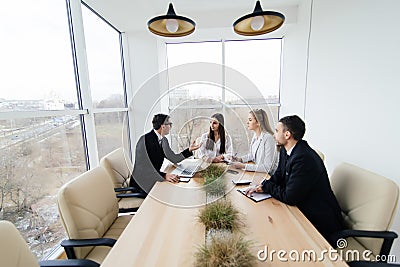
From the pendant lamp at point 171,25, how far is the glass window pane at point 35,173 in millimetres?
1245

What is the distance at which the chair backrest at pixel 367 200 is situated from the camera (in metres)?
1.12

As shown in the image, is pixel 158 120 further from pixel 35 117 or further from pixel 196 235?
pixel 196 235

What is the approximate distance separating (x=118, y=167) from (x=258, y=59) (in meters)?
3.13

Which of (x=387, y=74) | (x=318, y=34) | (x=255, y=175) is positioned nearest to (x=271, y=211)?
(x=255, y=175)

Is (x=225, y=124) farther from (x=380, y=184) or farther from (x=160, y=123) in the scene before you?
(x=380, y=184)

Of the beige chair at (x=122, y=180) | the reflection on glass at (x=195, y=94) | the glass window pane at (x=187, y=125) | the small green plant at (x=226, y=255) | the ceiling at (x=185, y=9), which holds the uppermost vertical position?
the ceiling at (x=185, y=9)

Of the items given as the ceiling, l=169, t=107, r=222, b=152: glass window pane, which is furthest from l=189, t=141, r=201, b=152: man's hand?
the ceiling

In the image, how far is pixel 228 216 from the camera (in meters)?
1.03

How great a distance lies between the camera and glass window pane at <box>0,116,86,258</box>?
140cm

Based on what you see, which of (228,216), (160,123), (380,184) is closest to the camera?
(228,216)

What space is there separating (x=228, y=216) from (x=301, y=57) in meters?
2.89

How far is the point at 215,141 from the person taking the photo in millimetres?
2541

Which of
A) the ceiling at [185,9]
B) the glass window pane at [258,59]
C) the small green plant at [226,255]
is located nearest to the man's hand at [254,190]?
the small green plant at [226,255]

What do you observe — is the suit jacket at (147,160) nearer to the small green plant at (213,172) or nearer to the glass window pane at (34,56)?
the small green plant at (213,172)
